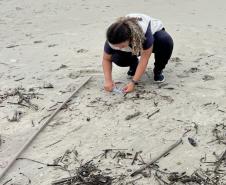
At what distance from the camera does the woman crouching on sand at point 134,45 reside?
374 centimetres

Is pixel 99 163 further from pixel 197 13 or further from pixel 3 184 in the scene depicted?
pixel 197 13

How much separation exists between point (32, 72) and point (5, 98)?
0.78m

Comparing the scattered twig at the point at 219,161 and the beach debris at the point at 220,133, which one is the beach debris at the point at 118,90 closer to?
the beach debris at the point at 220,133

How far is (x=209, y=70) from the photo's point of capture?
15.6 feet

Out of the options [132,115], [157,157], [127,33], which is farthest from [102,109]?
[157,157]

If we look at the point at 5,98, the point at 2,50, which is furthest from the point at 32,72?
the point at 2,50

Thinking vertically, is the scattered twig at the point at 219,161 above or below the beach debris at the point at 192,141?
above

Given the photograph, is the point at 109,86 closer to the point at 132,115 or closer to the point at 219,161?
the point at 132,115

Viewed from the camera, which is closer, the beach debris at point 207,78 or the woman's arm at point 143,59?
the woman's arm at point 143,59

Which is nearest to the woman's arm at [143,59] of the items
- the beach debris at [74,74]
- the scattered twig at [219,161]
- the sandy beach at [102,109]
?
the sandy beach at [102,109]

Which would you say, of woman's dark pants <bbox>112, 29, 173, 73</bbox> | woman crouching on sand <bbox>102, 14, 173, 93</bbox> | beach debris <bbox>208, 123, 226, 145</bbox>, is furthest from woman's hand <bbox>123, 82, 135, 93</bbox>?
beach debris <bbox>208, 123, 226, 145</bbox>

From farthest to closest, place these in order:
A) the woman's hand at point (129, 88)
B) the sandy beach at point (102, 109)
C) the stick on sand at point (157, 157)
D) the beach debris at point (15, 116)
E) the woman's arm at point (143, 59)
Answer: the woman's hand at point (129, 88) → the woman's arm at point (143, 59) → the beach debris at point (15, 116) → the sandy beach at point (102, 109) → the stick on sand at point (157, 157)

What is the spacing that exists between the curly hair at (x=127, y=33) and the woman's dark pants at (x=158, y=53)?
0.41 meters

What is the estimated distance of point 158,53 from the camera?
173 inches
